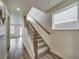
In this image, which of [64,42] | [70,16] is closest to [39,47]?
[64,42]

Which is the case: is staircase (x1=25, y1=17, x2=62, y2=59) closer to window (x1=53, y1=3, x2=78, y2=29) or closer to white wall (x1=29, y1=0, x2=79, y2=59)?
white wall (x1=29, y1=0, x2=79, y2=59)

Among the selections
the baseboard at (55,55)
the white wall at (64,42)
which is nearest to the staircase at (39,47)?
the baseboard at (55,55)

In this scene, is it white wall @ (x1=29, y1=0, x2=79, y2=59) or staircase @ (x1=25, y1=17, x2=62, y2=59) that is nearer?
white wall @ (x1=29, y1=0, x2=79, y2=59)

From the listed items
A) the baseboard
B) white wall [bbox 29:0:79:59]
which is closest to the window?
white wall [bbox 29:0:79:59]

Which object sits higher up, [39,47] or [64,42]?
[64,42]

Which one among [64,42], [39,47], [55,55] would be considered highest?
[64,42]

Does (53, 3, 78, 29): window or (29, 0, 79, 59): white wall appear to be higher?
(53, 3, 78, 29): window

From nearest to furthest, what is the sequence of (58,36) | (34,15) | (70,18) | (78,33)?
1. (78,33)
2. (70,18)
3. (58,36)
4. (34,15)

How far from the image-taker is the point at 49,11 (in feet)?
17.6

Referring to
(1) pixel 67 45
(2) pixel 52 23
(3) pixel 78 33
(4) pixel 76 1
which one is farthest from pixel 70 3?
(2) pixel 52 23

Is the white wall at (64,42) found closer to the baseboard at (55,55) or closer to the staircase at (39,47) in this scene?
the baseboard at (55,55)

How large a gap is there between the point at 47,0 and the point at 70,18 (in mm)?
1303

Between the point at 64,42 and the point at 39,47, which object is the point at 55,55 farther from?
the point at 64,42

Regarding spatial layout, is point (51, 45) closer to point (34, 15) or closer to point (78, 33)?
point (78, 33)
